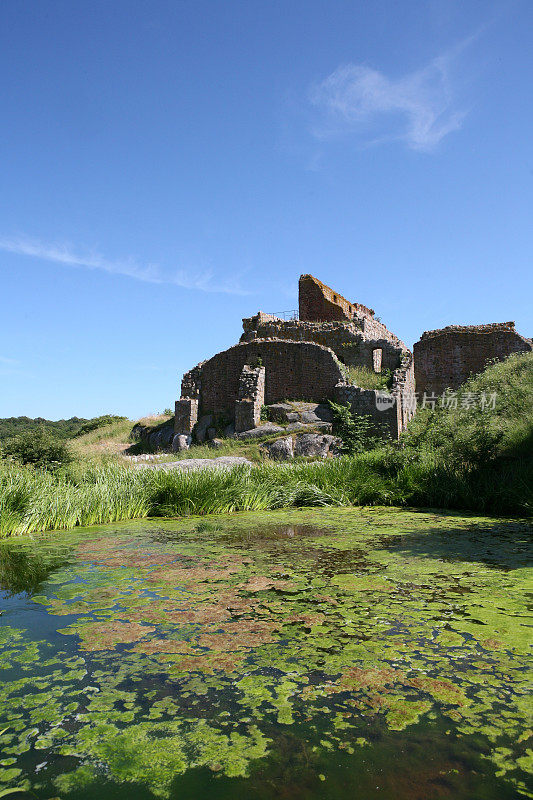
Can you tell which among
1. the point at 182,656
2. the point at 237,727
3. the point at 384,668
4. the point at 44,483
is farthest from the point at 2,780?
the point at 44,483

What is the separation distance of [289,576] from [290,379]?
14.6m

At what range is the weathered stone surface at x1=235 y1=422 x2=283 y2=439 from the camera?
17069 mm

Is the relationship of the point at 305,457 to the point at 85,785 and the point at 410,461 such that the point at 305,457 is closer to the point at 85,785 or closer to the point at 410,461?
the point at 410,461

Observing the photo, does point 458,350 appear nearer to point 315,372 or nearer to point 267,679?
point 315,372

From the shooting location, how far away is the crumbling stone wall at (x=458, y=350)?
74.4ft

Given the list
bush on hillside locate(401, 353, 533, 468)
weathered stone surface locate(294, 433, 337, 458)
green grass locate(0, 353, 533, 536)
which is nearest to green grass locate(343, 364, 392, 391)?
weathered stone surface locate(294, 433, 337, 458)

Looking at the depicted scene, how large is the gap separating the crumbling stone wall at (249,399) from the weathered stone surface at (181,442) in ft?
6.89

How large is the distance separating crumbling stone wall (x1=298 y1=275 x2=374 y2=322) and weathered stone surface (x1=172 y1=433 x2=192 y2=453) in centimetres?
1004

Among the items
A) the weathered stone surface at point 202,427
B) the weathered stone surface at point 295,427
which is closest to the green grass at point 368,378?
the weathered stone surface at point 295,427

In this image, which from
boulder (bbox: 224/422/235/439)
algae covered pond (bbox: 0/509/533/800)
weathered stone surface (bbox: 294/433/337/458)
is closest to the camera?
algae covered pond (bbox: 0/509/533/800)

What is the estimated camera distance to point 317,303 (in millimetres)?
26672

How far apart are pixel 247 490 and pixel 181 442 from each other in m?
9.73
